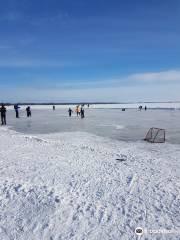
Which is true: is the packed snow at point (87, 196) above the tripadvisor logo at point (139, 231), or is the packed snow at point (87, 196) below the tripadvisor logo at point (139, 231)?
above

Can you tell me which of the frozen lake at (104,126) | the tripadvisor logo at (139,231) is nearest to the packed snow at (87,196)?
the tripadvisor logo at (139,231)

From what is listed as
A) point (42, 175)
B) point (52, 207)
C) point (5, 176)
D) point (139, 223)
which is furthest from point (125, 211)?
point (5, 176)

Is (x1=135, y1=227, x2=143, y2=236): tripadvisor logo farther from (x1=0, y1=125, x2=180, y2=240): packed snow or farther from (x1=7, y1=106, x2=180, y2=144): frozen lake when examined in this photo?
(x1=7, y1=106, x2=180, y2=144): frozen lake

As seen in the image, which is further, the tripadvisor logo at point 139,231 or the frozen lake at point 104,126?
the frozen lake at point 104,126

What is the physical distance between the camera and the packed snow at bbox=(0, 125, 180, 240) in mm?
5008

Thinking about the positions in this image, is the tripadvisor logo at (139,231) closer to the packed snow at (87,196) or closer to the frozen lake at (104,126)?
the packed snow at (87,196)

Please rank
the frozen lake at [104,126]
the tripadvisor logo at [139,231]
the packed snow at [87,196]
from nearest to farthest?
the tripadvisor logo at [139,231]
the packed snow at [87,196]
the frozen lake at [104,126]

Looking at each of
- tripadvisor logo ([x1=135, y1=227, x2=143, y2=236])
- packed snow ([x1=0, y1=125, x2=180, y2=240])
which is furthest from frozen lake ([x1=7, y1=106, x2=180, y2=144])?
tripadvisor logo ([x1=135, y1=227, x2=143, y2=236])

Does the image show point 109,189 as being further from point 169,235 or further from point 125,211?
point 169,235

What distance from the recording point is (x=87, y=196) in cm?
645

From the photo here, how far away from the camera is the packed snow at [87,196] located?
5.01 m

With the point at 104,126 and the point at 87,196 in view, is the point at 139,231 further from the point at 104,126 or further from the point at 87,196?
the point at 104,126

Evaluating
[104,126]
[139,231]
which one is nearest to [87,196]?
[139,231]

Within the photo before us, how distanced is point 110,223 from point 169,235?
3.48 ft
